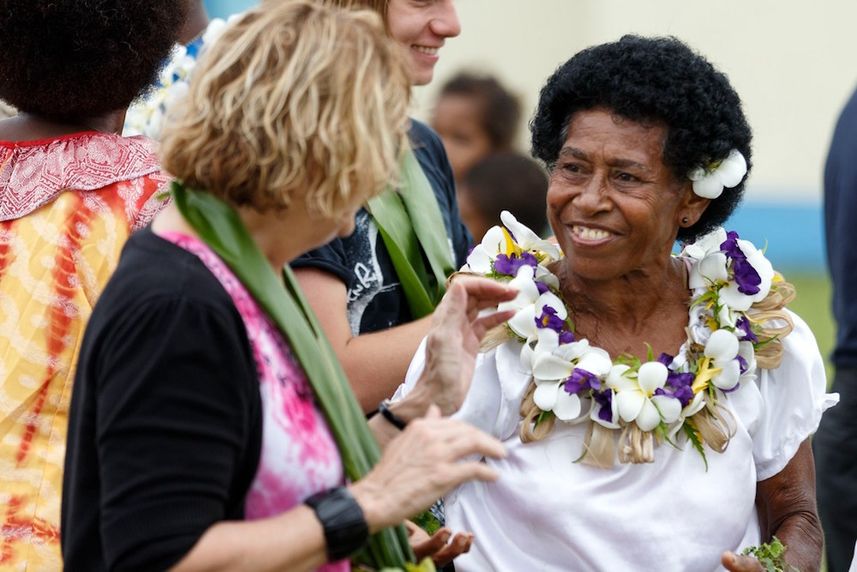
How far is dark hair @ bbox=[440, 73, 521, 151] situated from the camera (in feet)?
25.5

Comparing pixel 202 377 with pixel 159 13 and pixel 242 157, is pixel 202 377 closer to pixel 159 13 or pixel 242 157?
pixel 242 157

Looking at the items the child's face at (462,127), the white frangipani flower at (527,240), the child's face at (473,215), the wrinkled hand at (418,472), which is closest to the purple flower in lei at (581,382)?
the white frangipani flower at (527,240)

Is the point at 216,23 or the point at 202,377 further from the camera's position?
the point at 216,23

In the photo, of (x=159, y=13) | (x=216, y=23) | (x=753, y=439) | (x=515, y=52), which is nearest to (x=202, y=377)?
(x=159, y=13)

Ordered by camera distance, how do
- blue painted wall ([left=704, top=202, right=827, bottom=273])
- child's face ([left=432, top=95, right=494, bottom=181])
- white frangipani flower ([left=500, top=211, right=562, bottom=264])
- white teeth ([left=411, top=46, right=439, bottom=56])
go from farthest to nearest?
blue painted wall ([left=704, top=202, right=827, bottom=273]), child's face ([left=432, top=95, right=494, bottom=181]), white teeth ([left=411, top=46, right=439, bottom=56]), white frangipani flower ([left=500, top=211, right=562, bottom=264])

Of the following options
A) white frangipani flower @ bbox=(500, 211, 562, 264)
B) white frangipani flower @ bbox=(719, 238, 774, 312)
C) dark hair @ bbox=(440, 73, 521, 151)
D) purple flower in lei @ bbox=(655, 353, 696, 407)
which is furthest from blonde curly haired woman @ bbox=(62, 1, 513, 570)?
dark hair @ bbox=(440, 73, 521, 151)

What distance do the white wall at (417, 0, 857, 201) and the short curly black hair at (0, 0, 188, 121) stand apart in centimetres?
1394

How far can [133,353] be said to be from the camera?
7.06 feet

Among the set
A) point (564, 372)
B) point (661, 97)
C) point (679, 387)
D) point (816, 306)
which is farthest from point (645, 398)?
point (816, 306)

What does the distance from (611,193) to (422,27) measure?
69 centimetres

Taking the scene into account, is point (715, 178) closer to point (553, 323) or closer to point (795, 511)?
point (553, 323)

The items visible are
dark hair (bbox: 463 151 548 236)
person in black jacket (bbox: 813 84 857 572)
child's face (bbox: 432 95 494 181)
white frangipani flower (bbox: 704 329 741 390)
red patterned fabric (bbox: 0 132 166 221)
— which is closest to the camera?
red patterned fabric (bbox: 0 132 166 221)

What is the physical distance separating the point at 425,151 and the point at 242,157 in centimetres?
165

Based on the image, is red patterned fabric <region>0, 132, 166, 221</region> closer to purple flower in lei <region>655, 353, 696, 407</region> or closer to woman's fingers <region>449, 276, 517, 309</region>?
woman's fingers <region>449, 276, 517, 309</region>
